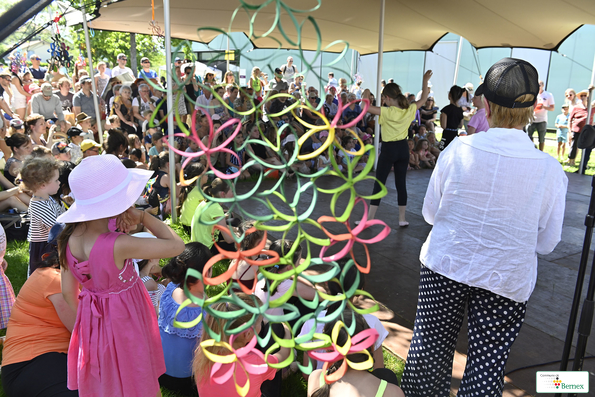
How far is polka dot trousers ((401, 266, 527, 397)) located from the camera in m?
1.56

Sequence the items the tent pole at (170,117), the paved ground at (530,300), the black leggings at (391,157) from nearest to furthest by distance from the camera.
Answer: the paved ground at (530,300)
the tent pole at (170,117)
the black leggings at (391,157)

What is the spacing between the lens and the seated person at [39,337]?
6.07 ft

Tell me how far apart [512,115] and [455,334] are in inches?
34.8

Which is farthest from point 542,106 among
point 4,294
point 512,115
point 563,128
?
point 4,294

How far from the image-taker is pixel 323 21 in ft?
27.6

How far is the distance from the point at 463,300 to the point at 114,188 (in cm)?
139

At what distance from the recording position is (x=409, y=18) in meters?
8.06

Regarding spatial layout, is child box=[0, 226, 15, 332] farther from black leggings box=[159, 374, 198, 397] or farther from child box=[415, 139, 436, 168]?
child box=[415, 139, 436, 168]

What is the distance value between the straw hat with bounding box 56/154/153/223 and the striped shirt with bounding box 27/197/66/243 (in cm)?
142

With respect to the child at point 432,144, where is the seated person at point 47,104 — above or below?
above

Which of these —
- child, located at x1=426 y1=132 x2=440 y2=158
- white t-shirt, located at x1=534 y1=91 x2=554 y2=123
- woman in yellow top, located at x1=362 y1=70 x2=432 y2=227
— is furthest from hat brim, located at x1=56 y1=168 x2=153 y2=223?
white t-shirt, located at x1=534 y1=91 x2=554 y2=123

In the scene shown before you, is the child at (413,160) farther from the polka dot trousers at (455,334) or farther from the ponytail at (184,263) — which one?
the polka dot trousers at (455,334)

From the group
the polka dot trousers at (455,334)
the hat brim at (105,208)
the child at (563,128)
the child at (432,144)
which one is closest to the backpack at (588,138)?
the polka dot trousers at (455,334)

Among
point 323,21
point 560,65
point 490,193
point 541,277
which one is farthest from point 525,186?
point 560,65
